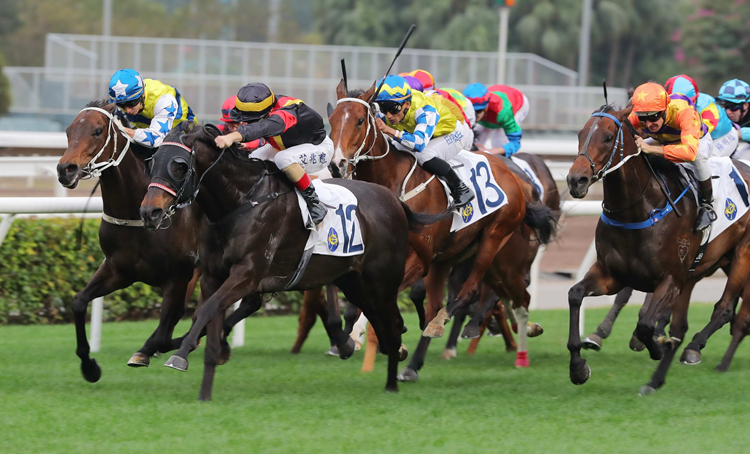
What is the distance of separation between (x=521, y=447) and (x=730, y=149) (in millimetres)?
3564

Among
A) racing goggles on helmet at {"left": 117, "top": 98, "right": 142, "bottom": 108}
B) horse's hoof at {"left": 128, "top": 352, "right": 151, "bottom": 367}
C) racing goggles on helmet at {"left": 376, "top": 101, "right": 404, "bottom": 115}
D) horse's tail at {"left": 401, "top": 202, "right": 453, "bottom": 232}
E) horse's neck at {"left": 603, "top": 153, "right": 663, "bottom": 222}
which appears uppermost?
racing goggles on helmet at {"left": 376, "top": 101, "right": 404, "bottom": 115}

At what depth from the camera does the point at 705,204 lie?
5883 millimetres

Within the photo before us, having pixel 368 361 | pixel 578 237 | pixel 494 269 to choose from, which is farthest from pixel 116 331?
pixel 578 237

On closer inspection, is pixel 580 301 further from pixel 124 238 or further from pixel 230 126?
pixel 124 238

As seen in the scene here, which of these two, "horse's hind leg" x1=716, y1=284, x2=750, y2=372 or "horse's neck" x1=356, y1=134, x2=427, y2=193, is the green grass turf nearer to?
"horse's hind leg" x1=716, y1=284, x2=750, y2=372

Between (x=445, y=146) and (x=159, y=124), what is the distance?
1.74 meters

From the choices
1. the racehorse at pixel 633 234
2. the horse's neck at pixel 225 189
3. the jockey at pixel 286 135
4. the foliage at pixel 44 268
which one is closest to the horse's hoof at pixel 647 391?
the racehorse at pixel 633 234

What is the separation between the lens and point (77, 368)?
19.6ft

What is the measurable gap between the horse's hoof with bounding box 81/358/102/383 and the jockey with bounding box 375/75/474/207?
6.76 feet

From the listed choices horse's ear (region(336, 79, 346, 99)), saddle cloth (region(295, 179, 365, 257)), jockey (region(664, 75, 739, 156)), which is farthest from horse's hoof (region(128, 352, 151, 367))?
jockey (region(664, 75, 739, 156))

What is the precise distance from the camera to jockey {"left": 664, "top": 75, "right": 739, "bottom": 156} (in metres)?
6.48

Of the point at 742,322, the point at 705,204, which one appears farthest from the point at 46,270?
the point at 742,322

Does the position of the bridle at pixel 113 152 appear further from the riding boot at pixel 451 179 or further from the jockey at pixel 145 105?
the riding boot at pixel 451 179

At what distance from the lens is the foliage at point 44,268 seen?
7.53 meters
